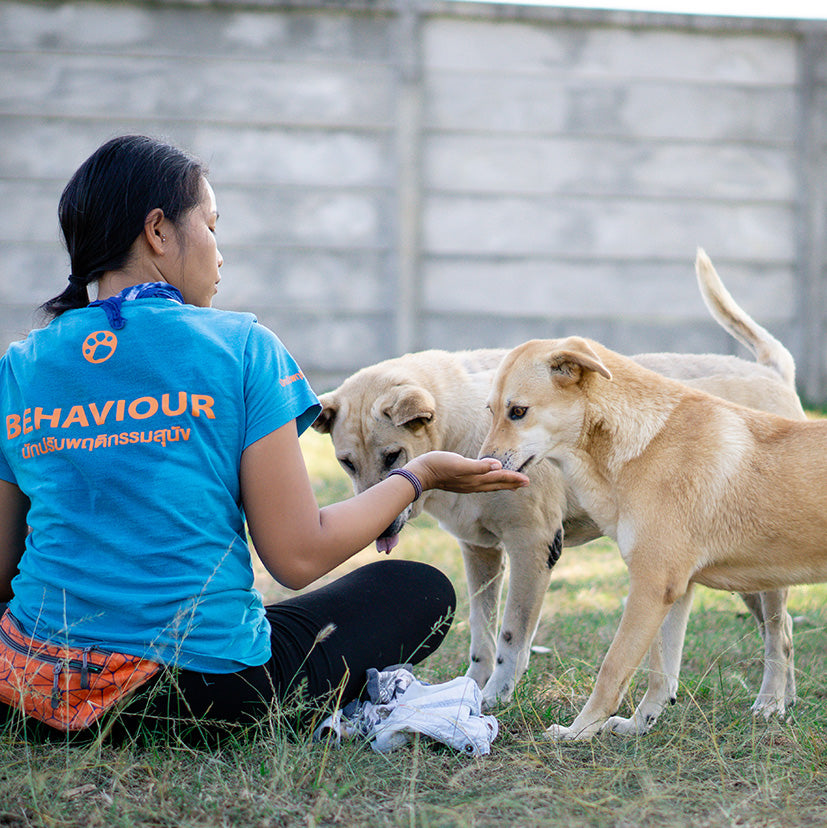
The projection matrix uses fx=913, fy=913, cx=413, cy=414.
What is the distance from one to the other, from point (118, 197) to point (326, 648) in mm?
1254

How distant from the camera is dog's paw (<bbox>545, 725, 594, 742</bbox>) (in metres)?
2.47

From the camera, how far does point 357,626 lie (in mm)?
2514

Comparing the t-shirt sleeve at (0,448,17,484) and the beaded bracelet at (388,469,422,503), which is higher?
the t-shirt sleeve at (0,448,17,484)

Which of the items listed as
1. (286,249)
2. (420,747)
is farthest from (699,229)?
(420,747)

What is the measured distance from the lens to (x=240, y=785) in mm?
2037

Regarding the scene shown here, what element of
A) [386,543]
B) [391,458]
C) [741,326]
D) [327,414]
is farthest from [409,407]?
[741,326]

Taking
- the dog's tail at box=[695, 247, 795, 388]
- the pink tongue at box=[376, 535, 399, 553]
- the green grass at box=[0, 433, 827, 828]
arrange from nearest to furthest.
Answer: the green grass at box=[0, 433, 827, 828] → the pink tongue at box=[376, 535, 399, 553] → the dog's tail at box=[695, 247, 795, 388]

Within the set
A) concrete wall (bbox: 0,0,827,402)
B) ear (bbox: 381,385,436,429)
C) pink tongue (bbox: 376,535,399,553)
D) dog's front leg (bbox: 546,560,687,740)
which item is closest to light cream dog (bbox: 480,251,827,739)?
dog's front leg (bbox: 546,560,687,740)

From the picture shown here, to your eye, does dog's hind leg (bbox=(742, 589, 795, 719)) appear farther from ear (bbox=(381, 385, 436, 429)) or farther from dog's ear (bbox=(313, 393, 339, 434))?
dog's ear (bbox=(313, 393, 339, 434))

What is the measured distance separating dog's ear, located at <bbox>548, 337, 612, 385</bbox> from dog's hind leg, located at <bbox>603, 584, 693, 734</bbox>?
0.77 metres

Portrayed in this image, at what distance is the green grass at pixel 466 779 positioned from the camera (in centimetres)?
193

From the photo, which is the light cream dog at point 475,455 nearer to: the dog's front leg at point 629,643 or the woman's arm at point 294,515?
the dog's front leg at point 629,643

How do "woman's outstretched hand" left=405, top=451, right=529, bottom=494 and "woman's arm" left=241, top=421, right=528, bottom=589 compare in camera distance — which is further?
"woman's outstretched hand" left=405, top=451, right=529, bottom=494

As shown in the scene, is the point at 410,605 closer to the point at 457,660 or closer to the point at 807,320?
the point at 457,660
